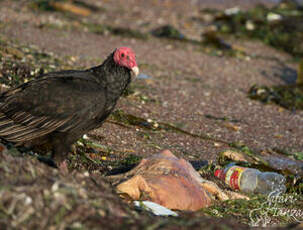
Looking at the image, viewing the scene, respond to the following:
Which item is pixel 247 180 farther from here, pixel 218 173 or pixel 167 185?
pixel 167 185

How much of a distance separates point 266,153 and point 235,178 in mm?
1950

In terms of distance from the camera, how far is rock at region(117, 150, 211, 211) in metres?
4.48

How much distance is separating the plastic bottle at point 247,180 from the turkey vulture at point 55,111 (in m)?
1.66

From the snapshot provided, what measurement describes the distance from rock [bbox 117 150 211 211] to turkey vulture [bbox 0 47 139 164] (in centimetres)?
60

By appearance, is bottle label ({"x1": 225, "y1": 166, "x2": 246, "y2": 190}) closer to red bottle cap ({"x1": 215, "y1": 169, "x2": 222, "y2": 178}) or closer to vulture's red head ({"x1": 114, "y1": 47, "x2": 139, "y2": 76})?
red bottle cap ({"x1": 215, "y1": 169, "x2": 222, "y2": 178})

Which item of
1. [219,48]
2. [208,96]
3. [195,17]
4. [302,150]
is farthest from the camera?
[195,17]

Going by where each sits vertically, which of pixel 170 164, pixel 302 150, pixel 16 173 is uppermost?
pixel 16 173

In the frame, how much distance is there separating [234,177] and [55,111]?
210 cm

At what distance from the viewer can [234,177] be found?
5.71 m

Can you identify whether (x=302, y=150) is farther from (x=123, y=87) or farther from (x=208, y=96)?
(x=123, y=87)

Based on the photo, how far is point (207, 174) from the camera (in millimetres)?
5754

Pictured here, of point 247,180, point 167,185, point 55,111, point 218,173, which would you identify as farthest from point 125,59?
point 247,180

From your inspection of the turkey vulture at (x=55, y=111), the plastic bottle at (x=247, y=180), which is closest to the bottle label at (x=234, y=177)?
the plastic bottle at (x=247, y=180)

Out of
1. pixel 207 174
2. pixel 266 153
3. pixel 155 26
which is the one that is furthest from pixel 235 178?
pixel 155 26
